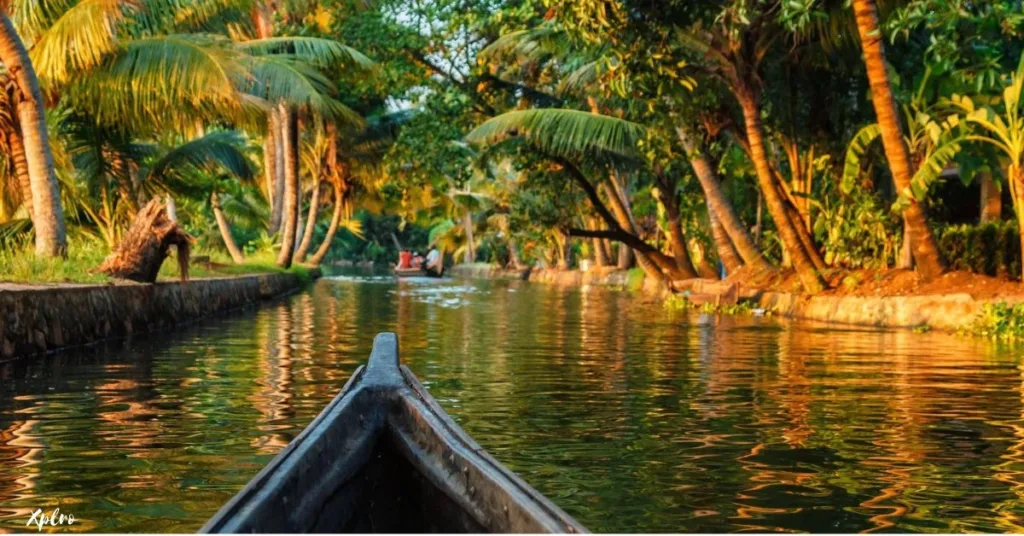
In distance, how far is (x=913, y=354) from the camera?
12758 mm

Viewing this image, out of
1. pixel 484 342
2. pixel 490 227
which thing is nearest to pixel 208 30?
pixel 484 342

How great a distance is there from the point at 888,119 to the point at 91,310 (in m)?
10.4

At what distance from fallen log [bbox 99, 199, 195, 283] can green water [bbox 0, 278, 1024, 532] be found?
54.6 inches

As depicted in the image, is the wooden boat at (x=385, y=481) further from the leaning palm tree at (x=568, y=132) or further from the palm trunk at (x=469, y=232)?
the palm trunk at (x=469, y=232)

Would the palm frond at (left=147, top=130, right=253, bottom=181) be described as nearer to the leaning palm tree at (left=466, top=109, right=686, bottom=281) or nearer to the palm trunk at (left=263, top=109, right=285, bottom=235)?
the leaning palm tree at (left=466, top=109, right=686, bottom=281)

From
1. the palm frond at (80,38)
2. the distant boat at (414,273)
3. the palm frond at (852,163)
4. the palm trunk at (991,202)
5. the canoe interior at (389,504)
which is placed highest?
the palm frond at (80,38)

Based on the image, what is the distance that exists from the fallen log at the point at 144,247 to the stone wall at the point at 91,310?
0.25 metres

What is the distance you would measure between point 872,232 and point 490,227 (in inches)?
1496

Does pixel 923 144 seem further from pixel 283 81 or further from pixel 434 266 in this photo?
pixel 434 266

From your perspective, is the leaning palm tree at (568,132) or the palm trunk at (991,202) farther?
the leaning palm tree at (568,132)

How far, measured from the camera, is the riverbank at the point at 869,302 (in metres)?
15.9

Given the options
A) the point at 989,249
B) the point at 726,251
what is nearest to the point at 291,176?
the point at 726,251

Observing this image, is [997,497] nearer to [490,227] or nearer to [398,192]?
[398,192]

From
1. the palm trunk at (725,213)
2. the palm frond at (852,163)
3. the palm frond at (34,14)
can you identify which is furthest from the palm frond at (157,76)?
the palm frond at (852,163)
